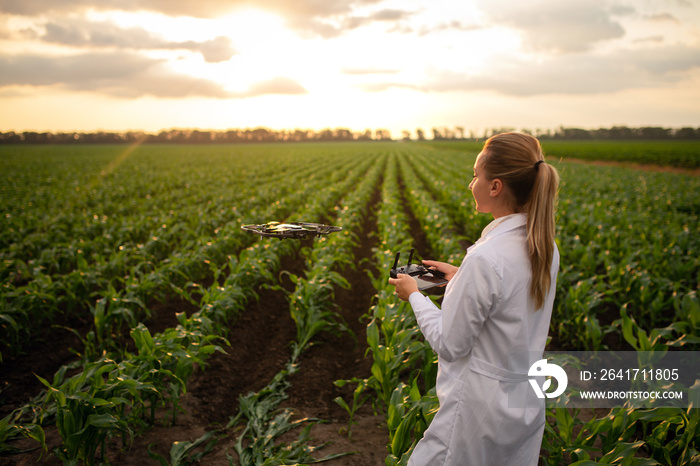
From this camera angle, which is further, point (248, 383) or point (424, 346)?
point (248, 383)

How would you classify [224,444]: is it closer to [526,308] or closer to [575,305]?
[526,308]

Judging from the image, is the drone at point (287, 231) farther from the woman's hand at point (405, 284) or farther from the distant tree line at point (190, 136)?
the distant tree line at point (190, 136)

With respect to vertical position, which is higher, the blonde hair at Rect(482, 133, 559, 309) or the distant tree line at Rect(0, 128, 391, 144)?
the distant tree line at Rect(0, 128, 391, 144)

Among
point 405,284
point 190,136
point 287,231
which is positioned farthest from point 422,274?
point 190,136

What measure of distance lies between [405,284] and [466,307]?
28 cm

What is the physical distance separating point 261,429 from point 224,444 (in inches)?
12.7

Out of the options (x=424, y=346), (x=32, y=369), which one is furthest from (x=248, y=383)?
(x=32, y=369)

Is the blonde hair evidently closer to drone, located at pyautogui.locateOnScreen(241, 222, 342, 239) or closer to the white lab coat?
the white lab coat

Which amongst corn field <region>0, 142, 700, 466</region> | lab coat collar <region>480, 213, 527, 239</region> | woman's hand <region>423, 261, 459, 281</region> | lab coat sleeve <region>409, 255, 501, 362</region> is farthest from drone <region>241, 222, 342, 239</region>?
corn field <region>0, 142, 700, 466</region>

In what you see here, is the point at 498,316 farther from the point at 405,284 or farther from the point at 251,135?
the point at 251,135

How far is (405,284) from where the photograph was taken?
59.4 inches

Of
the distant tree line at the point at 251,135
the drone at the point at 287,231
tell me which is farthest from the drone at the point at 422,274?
the distant tree line at the point at 251,135

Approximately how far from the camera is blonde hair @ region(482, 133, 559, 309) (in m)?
1.37

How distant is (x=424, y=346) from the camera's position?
136 inches
